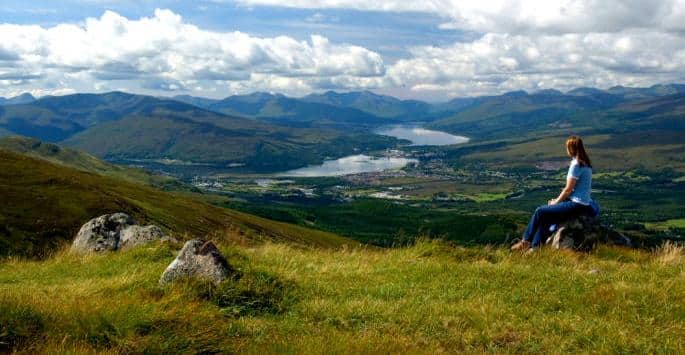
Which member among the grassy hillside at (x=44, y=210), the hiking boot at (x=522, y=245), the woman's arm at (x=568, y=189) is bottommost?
the grassy hillside at (x=44, y=210)

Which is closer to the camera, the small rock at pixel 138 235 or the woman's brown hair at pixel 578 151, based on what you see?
the woman's brown hair at pixel 578 151

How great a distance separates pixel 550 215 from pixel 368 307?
1018 cm

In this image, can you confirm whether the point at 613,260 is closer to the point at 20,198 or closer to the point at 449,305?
the point at 449,305

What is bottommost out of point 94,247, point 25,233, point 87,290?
point 25,233

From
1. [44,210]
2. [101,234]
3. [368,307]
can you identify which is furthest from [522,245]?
[44,210]

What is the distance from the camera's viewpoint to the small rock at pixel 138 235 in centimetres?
2217

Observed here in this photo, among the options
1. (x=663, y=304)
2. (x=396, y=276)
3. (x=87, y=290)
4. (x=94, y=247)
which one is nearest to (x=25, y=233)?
(x=94, y=247)

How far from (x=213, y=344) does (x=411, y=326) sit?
152 inches

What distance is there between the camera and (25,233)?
4478cm

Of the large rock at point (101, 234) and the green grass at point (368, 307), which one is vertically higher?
the green grass at point (368, 307)

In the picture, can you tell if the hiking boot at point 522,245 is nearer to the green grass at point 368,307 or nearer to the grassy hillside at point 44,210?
the green grass at point 368,307

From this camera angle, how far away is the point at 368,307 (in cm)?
1163

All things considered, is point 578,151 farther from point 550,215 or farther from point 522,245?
point 522,245

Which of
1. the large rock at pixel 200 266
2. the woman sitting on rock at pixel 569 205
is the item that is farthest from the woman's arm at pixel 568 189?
the large rock at pixel 200 266
